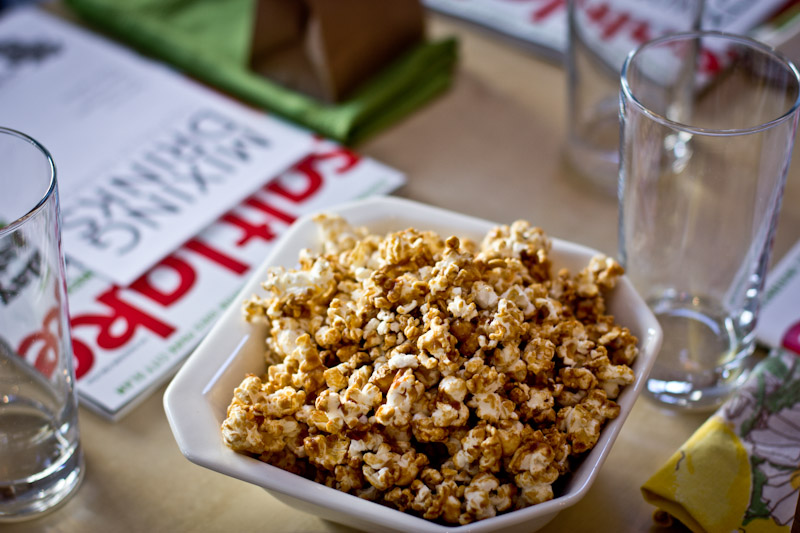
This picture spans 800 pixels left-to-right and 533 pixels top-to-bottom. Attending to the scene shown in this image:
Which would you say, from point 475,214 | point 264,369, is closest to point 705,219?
point 475,214

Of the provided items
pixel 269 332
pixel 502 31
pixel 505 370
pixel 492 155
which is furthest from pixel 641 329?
pixel 502 31

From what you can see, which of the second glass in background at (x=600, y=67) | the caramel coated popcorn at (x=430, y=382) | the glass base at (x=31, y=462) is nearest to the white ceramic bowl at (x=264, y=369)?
the caramel coated popcorn at (x=430, y=382)

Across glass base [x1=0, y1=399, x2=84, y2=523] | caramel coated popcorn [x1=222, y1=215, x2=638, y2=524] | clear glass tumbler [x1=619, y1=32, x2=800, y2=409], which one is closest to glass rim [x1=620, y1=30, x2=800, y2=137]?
clear glass tumbler [x1=619, y1=32, x2=800, y2=409]

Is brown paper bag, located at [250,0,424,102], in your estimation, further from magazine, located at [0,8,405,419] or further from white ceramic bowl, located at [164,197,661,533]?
white ceramic bowl, located at [164,197,661,533]

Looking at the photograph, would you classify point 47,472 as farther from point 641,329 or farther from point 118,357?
point 641,329

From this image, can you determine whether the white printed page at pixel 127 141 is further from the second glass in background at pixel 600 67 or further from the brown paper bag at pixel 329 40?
the second glass in background at pixel 600 67

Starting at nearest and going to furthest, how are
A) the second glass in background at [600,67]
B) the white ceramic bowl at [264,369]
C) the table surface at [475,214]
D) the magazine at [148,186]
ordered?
the white ceramic bowl at [264,369]
the table surface at [475,214]
the magazine at [148,186]
the second glass in background at [600,67]

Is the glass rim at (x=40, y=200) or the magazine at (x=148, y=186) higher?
the glass rim at (x=40, y=200)
